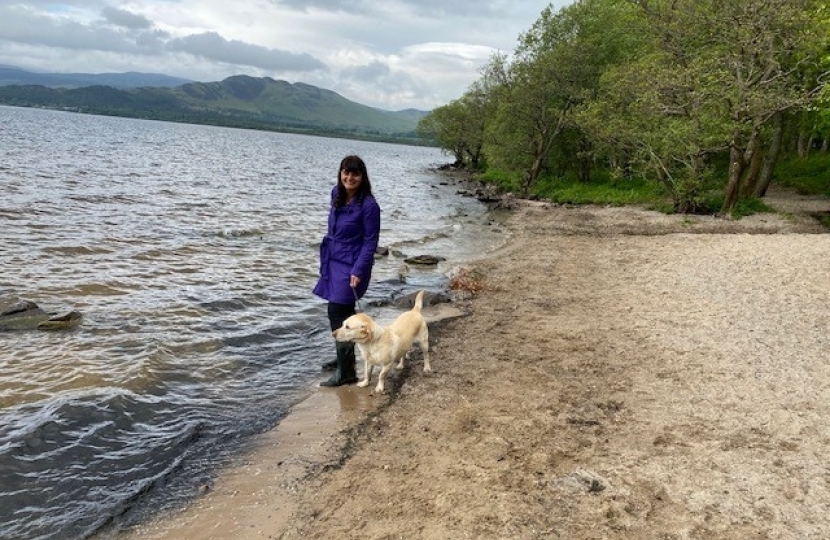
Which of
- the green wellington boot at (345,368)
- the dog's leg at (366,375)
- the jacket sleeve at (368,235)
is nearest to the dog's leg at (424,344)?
the dog's leg at (366,375)

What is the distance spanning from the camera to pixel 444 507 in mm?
4820

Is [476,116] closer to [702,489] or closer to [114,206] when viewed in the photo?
[114,206]

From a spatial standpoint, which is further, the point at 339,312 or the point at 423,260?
the point at 423,260

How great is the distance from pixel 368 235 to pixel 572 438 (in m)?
3.58

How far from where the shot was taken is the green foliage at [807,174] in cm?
3591

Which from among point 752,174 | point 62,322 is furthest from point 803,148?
point 62,322

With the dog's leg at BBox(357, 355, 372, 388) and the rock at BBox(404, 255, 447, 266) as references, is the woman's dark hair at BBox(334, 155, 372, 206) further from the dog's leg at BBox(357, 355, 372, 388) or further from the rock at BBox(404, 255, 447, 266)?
the rock at BBox(404, 255, 447, 266)

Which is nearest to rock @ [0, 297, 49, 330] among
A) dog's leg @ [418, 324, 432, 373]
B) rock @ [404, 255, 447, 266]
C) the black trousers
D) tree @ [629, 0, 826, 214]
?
the black trousers

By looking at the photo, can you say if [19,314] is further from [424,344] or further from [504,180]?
[504,180]

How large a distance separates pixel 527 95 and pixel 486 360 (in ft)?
113

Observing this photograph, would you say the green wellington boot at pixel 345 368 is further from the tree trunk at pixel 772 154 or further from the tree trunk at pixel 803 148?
the tree trunk at pixel 803 148

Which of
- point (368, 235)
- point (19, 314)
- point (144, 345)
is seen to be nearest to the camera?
point (368, 235)

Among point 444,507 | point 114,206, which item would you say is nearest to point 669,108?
point 444,507

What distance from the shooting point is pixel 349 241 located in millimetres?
7410
